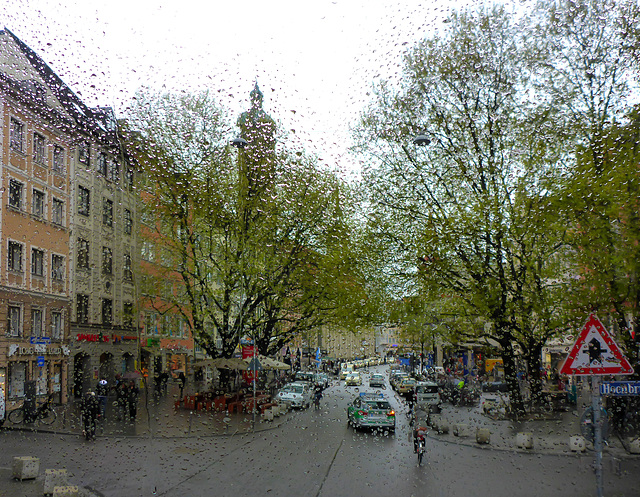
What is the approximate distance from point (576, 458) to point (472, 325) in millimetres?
7607

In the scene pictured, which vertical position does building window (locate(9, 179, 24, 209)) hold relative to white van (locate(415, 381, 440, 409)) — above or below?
above

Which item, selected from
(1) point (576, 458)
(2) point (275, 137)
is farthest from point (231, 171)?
(1) point (576, 458)

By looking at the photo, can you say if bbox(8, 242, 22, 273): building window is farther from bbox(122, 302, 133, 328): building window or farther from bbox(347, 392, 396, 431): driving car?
bbox(347, 392, 396, 431): driving car

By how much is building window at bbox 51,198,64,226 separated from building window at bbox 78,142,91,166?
9.32 ft

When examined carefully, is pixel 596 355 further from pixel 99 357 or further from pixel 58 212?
pixel 99 357

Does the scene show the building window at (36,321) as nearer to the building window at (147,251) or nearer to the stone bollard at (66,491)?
the building window at (147,251)

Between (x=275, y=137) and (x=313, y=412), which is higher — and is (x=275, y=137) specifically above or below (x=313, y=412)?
above

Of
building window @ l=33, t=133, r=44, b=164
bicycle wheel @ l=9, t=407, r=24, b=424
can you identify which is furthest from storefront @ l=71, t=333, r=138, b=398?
building window @ l=33, t=133, r=44, b=164

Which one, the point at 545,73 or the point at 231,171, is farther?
the point at 231,171

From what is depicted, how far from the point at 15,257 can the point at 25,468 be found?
12544 millimetres

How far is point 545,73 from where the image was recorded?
16062 millimetres

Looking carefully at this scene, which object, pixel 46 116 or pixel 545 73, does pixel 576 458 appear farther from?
pixel 46 116

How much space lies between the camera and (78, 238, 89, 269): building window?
58.1ft

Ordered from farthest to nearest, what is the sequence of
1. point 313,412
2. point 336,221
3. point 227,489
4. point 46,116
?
point 313,412, point 336,221, point 46,116, point 227,489
